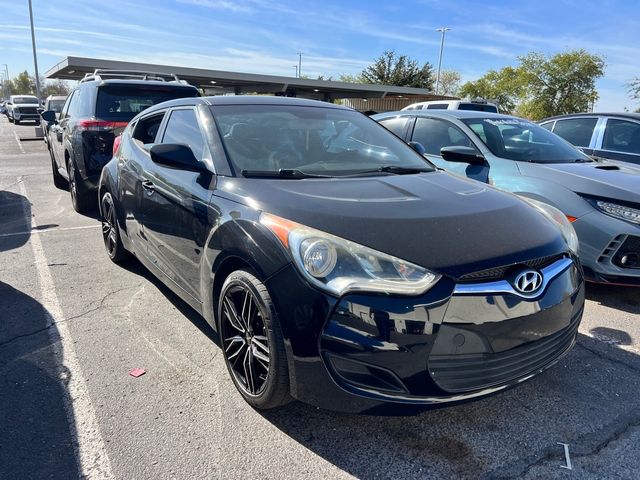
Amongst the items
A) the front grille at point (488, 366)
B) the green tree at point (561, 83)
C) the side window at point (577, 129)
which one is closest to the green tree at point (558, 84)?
the green tree at point (561, 83)

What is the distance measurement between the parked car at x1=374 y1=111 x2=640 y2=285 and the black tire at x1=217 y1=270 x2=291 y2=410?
2889mm

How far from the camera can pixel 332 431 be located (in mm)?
2408

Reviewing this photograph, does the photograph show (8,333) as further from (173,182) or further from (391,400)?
(391,400)

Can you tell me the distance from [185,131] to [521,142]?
12.1 ft

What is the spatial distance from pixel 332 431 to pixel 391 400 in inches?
21.5

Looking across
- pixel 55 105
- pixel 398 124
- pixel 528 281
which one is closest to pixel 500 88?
pixel 55 105

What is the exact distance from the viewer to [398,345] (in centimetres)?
197

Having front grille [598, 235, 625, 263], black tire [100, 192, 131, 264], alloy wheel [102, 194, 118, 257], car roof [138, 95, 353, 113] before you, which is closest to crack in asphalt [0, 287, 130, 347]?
black tire [100, 192, 131, 264]

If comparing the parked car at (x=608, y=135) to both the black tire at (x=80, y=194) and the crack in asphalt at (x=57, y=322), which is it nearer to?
the crack in asphalt at (x=57, y=322)

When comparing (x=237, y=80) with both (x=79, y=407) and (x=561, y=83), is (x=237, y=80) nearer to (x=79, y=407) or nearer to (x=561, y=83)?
(x=561, y=83)

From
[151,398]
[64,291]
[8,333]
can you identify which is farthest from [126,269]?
[151,398]

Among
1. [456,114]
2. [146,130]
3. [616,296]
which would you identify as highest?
[456,114]

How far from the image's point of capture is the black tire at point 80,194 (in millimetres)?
6699

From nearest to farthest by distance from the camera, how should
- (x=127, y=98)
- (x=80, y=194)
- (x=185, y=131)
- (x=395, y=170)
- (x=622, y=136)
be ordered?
(x=395, y=170)
(x=185, y=131)
(x=127, y=98)
(x=80, y=194)
(x=622, y=136)
